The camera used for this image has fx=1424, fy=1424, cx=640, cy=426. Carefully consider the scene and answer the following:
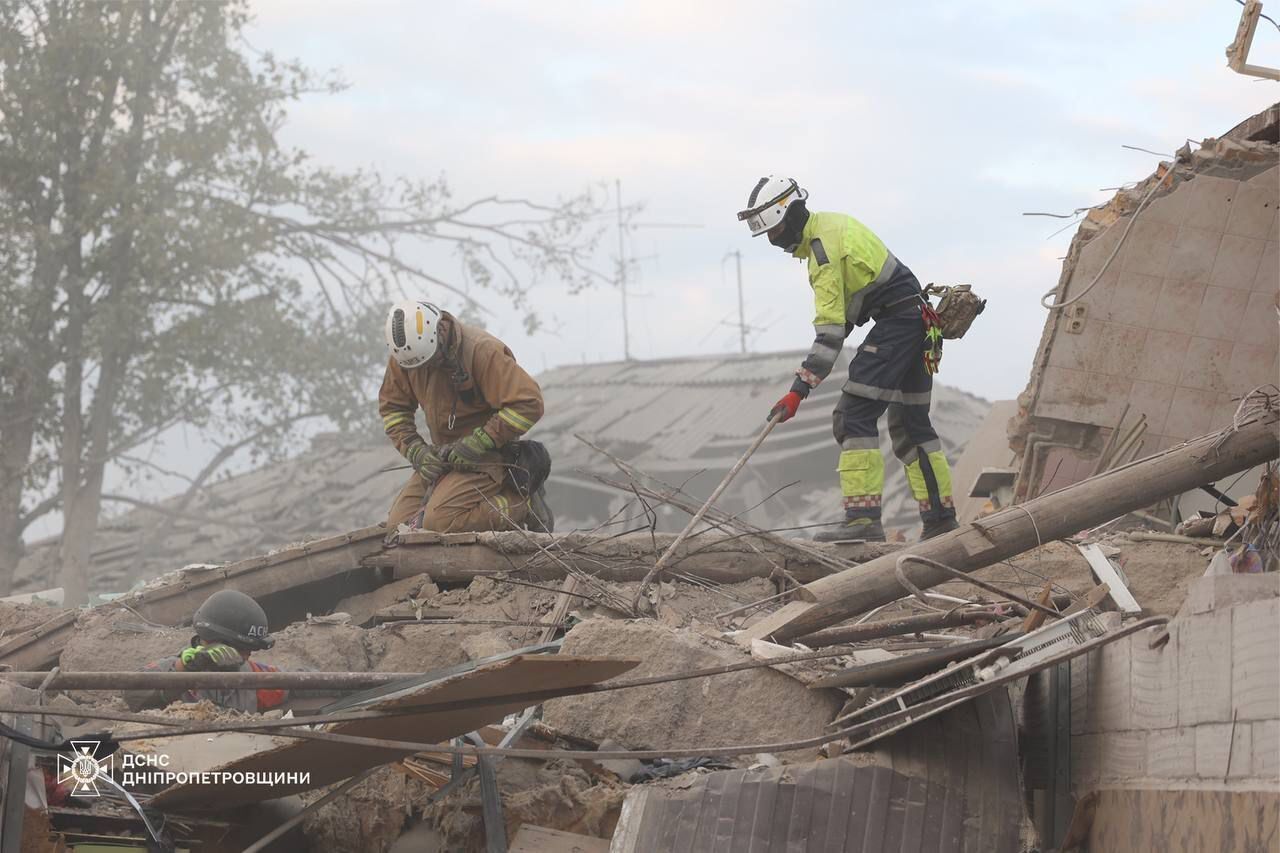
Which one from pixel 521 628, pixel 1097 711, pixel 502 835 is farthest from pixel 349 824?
pixel 1097 711

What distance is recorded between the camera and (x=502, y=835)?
15.1 feet

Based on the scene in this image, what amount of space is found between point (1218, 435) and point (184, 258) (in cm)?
1486

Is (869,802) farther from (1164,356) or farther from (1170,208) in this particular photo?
(1170,208)

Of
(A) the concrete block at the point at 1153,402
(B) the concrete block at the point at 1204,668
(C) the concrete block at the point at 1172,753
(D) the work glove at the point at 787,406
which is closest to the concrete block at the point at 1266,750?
(B) the concrete block at the point at 1204,668

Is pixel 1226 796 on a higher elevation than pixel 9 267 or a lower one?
lower

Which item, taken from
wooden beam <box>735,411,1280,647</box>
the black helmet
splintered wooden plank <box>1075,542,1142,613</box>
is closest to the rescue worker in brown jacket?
the black helmet

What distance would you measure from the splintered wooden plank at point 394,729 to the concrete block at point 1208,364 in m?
5.03

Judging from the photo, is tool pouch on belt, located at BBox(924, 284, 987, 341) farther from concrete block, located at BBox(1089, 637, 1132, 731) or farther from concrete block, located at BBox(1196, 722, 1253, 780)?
concrete block, located at BBox(1196, 722, 1253, 780)

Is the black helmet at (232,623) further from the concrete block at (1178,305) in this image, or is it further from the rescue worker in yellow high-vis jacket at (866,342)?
the concrete block at (1178,305)

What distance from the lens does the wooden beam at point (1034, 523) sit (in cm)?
505

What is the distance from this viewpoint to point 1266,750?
3.24 metres

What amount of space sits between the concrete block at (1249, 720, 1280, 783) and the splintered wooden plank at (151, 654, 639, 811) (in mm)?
1640

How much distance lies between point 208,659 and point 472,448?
8.04 feet

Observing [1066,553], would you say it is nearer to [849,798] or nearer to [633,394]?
[849,798]
